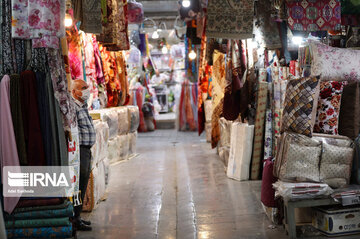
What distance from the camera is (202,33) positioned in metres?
7.83

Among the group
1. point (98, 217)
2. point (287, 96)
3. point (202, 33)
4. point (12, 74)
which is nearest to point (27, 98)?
point (12, 74)

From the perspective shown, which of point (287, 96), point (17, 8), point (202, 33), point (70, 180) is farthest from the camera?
point (202, 33)

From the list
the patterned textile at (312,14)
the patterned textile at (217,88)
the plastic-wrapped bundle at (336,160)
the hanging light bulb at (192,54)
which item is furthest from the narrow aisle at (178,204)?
the hanging light bulb at (192,54)

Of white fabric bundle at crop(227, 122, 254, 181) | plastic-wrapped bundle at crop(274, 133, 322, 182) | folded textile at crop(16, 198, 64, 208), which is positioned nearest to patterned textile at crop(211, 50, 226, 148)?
white fabric bundle at crop(227, 122, 254, 181)

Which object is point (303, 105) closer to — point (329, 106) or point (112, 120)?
point (329, 106)

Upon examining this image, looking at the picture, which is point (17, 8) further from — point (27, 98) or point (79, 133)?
point (79, 133)

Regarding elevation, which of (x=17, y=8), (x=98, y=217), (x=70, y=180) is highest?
(x=17, y=8)

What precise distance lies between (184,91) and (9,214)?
37.1ft

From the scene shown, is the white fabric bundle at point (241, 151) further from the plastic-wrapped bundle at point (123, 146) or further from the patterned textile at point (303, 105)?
the plastic-wrapped bundle at point (123, 146)

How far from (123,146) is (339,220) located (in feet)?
18.5

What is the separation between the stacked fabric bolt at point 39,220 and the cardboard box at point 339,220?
2275 mm

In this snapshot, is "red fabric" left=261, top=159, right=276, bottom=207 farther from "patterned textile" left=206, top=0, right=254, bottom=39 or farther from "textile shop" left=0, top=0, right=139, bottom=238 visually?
"textile shop" left=0, top=0, right=139, bottom=238

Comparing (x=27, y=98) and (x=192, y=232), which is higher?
(x=27, y=98)

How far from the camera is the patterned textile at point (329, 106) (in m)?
4.05
